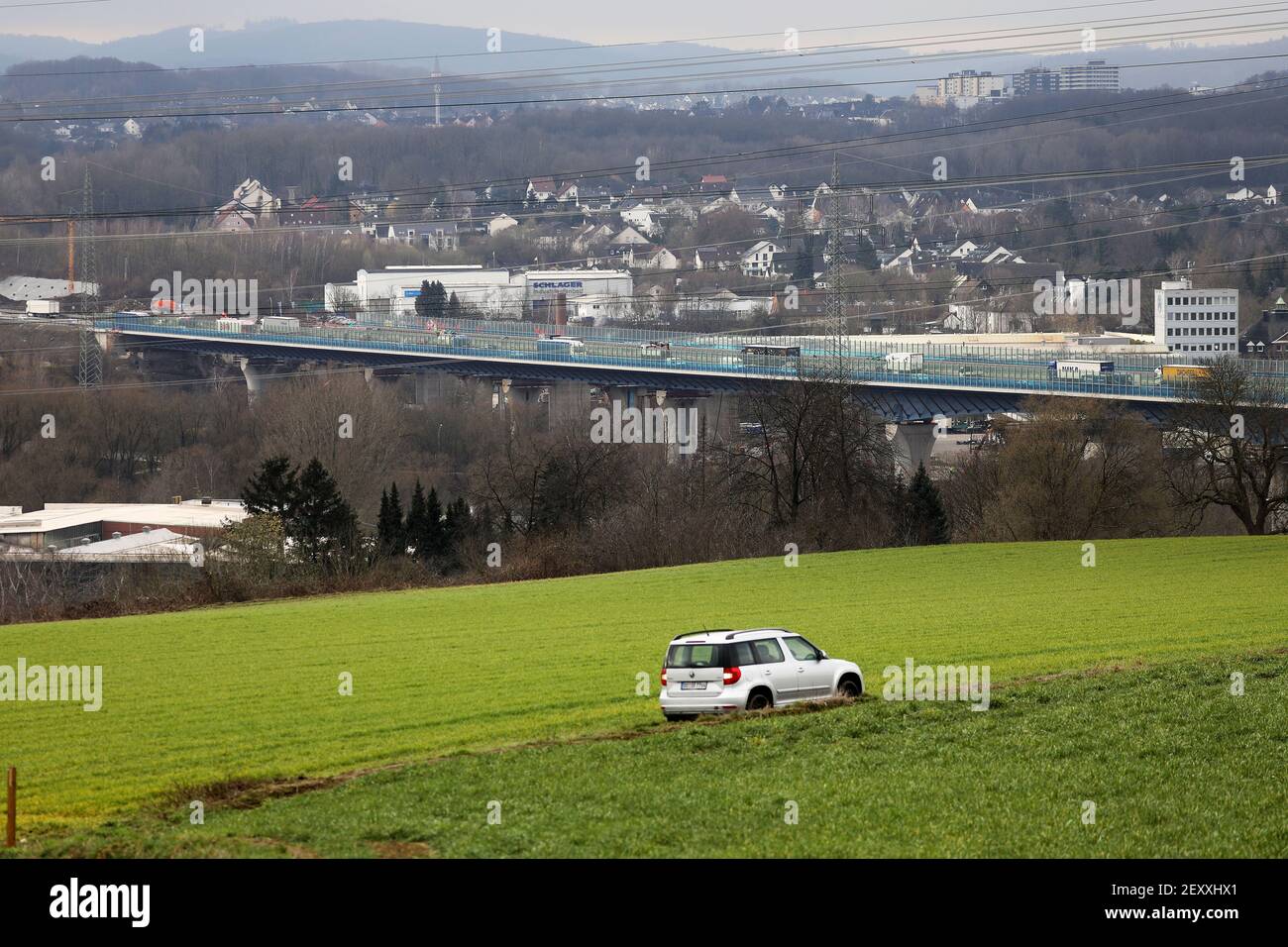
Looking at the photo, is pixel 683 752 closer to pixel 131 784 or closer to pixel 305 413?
pixel 131 784

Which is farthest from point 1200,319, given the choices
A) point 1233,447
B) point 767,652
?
point 767,652
